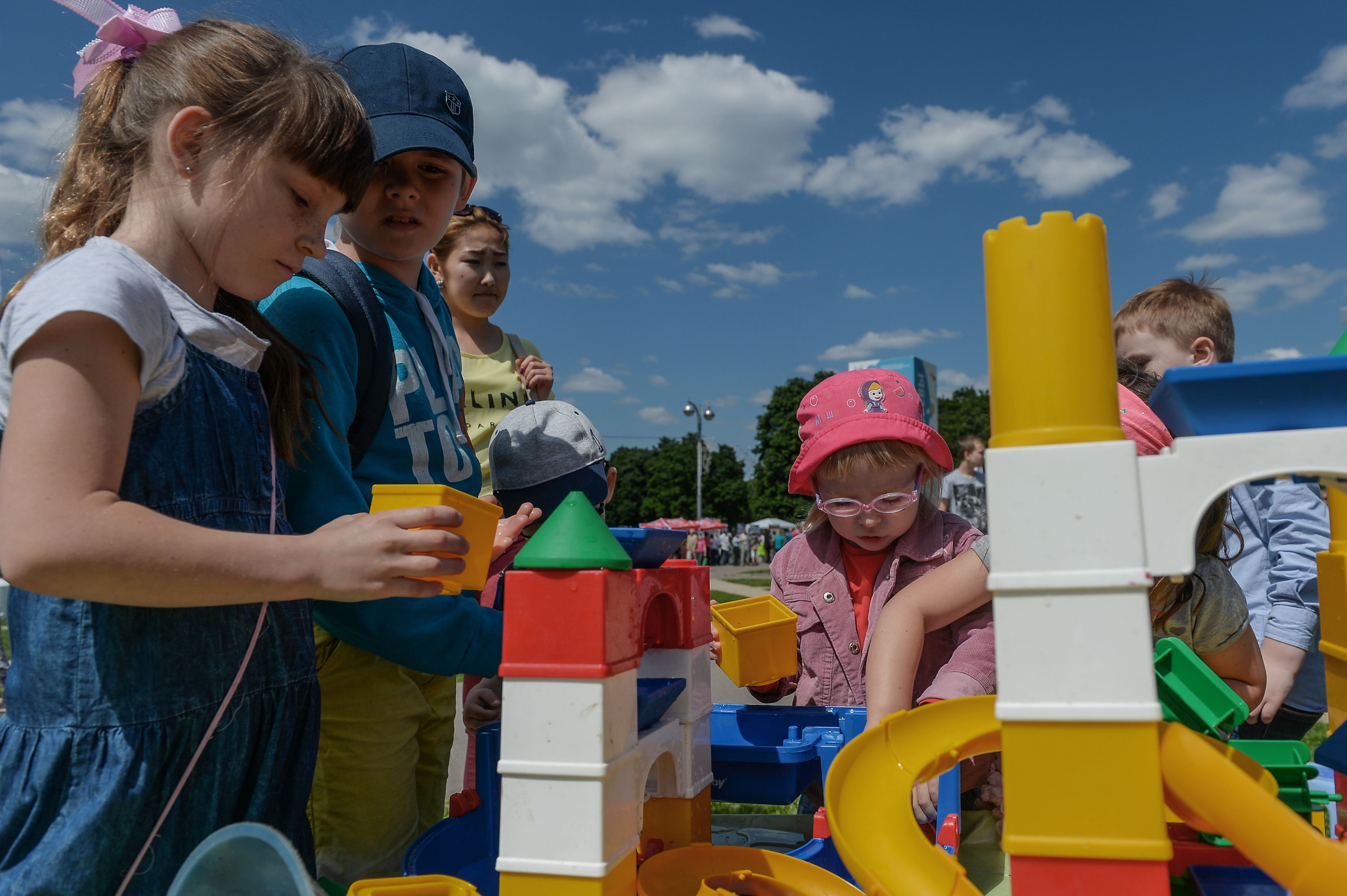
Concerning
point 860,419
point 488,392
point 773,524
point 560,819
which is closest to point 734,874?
point 560,819

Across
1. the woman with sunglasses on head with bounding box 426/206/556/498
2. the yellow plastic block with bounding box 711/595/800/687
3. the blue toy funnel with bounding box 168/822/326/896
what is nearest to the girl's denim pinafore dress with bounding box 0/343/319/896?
the blue toy funnel with bounding box 168/822/326/896

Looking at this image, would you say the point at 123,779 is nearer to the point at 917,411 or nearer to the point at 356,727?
the point at 356,727

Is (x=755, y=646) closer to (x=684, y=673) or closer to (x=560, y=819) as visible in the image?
(x=684, y=673)

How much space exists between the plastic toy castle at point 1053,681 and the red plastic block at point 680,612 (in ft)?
0.73

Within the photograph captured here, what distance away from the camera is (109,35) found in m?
1.40

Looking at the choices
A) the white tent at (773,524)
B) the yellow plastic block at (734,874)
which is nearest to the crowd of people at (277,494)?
the yellow plastic block at (734,874)

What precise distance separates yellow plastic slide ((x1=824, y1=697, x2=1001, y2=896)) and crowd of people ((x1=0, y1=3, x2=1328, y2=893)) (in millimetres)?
584

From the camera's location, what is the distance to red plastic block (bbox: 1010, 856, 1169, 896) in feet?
2.47

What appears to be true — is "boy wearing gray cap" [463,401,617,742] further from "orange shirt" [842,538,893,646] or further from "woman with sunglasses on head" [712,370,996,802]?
"orange shirt" [842,538,893,646]

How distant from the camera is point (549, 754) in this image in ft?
3.19

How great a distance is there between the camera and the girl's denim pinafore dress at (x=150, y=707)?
1.11 metres

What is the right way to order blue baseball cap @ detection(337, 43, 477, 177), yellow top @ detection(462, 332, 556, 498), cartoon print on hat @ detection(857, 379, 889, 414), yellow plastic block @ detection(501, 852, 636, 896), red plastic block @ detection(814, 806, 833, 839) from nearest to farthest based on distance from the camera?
yellow plastic block @ detection(501, 852, 636, 896) → red plastic block @ detection(814, 806, 833, 839) → blue baseball cap @ detection(337, 43, 477, 177) → cartoon print on hat @ detection(857, 379, 889, 414) → yellow top @ detection(462, 332, 556, 498)

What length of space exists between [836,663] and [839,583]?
0.24 m

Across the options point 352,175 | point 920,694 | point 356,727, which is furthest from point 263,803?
point 920,694
